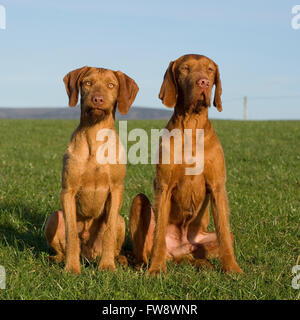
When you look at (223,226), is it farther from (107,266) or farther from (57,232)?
(57,232)

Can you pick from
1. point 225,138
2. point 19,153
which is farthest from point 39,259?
point 225,138

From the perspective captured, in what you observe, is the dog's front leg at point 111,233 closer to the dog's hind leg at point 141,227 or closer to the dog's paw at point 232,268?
the dog's hind leg at point 141,227

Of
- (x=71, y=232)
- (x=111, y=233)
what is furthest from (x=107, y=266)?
(x=71, y=232)

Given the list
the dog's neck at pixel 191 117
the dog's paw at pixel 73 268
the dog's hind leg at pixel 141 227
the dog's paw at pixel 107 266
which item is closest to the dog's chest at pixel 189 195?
the dog's hind leg at pixel 141 227

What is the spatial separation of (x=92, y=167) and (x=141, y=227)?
0.85m

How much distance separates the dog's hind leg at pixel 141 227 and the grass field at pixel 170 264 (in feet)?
0.90

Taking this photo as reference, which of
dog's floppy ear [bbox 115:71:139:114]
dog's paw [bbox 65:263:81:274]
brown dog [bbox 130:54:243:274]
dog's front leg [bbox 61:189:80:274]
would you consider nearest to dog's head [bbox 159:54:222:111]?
brown dog [bbox 130:54:243:274]

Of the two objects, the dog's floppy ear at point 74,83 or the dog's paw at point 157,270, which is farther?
the dog's floppy ear at point 74,83

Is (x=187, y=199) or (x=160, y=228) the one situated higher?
(x=187, y=199)

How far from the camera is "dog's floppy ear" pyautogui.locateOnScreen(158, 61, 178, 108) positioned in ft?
14.8

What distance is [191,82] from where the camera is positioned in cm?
430

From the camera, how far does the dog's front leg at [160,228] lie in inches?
177

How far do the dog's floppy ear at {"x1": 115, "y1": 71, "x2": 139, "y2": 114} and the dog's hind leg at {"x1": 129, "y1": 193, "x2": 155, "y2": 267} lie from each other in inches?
37.9

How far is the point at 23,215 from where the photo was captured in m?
6.70
